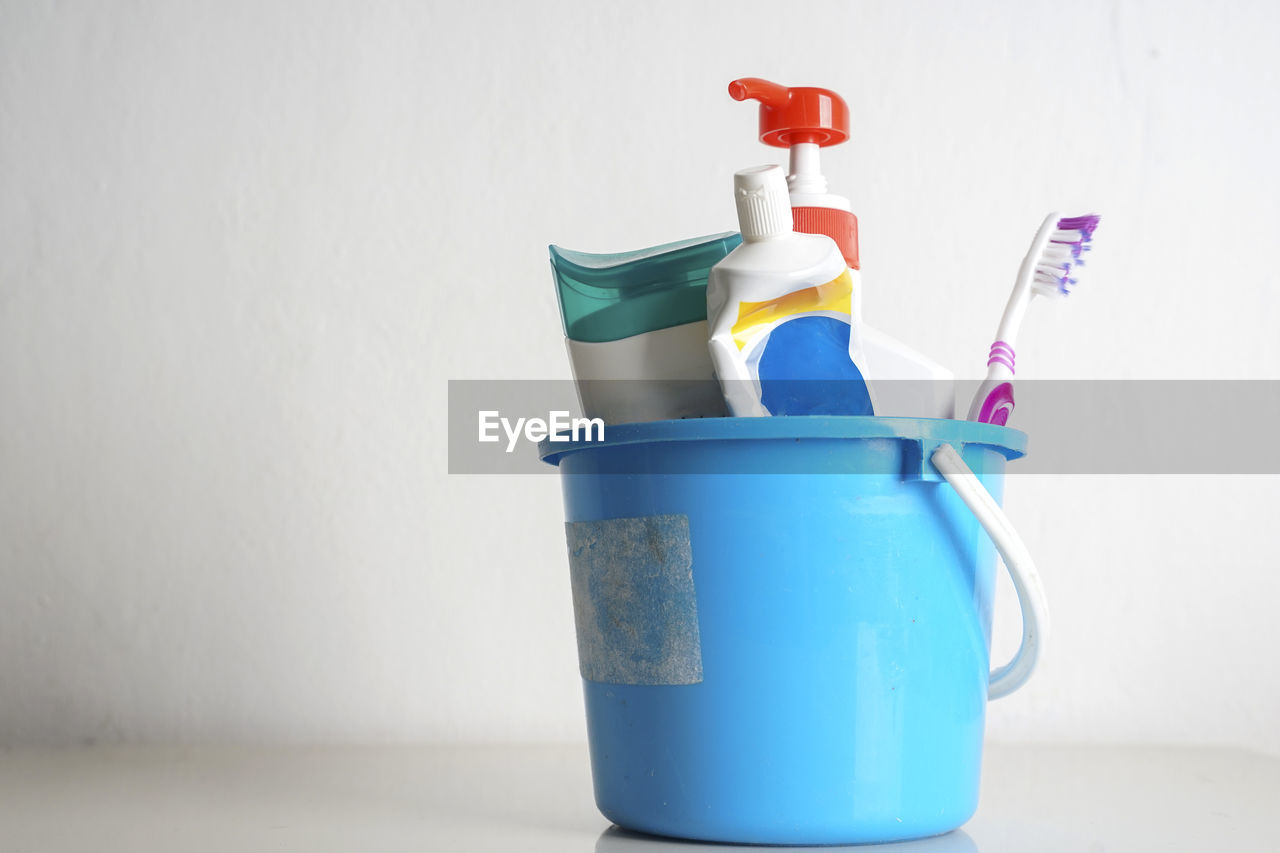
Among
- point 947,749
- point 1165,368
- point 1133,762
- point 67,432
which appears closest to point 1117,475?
point 1165,368

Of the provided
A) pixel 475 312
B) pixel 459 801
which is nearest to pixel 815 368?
pixel 459 801

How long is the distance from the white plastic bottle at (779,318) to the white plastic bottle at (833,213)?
0.02m

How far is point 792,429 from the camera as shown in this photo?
0.57 meters

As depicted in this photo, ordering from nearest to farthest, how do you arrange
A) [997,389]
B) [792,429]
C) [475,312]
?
[792,429] < [997,389] < [475,312]

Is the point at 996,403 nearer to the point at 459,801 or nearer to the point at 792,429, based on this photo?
the point at 792,429

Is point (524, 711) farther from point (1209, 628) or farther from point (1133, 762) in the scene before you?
point (1209, 628)

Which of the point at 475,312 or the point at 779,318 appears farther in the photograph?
the point at 475,312

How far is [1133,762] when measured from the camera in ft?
3.21

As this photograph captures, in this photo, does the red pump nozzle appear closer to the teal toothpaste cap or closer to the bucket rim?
the teal toothpaste cap

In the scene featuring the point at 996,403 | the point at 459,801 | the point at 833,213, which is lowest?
the point at 459,801

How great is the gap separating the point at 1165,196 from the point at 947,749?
2.38 feet

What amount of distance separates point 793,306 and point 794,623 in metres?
0.16

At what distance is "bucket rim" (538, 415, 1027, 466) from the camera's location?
57cm

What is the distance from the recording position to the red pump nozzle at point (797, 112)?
695mm
